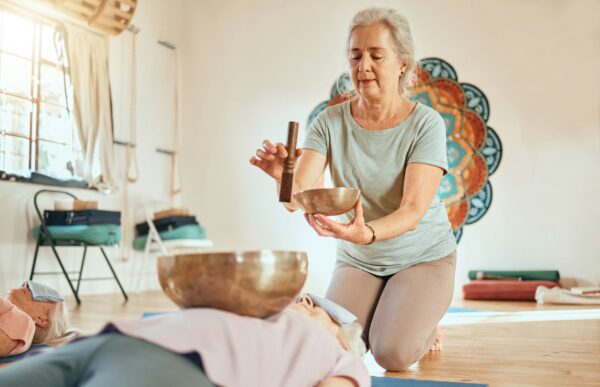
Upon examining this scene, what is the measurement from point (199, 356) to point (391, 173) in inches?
53.2

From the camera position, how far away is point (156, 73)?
6.81 meters

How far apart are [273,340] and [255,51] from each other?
5984 mm

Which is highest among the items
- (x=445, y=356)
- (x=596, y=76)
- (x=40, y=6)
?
(x=40, y=6)

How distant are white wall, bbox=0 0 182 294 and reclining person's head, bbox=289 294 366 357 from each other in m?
3.69

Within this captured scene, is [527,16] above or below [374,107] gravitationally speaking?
above

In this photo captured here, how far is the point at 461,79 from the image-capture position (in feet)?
19.8

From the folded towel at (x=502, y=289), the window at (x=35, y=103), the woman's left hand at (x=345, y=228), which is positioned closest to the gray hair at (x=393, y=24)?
the woman's left hand at (x=345, y=228)

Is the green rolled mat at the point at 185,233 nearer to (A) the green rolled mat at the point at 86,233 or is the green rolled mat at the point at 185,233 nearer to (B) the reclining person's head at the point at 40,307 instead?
(A) the green rolled mat at the point at 86,233

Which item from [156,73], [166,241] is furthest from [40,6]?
[166,241]

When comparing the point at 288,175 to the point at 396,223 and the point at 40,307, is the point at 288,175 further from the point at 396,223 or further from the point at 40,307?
the point at 40,307

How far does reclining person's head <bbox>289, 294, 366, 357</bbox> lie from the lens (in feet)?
5.38

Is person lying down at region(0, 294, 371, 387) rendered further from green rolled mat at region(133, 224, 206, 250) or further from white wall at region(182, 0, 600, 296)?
white wall at region(182, 0, 600, 296)

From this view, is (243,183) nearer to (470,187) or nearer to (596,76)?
(470,187)

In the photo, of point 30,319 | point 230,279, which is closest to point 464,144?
point 30,319
